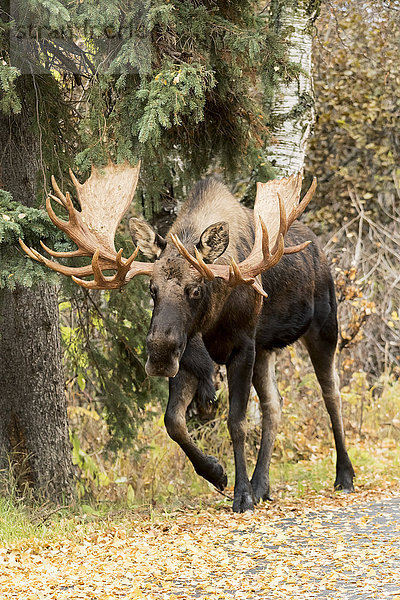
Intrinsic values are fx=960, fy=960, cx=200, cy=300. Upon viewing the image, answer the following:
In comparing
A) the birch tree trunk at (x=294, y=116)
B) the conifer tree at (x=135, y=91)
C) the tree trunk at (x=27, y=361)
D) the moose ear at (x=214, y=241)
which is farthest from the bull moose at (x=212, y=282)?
the birch tree trunk at (x=294, y=116)

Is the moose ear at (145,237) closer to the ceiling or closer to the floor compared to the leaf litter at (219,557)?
closer to the ceiling

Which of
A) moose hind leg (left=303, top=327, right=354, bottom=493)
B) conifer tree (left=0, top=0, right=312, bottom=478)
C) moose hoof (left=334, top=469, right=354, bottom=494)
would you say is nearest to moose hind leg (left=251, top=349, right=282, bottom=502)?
moose hind leg (left=303, top=327, right=354, bottom=493)

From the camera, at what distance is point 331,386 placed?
342 inches

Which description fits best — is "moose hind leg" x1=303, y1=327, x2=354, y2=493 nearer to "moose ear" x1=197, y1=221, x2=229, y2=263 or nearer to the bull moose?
A: the bull moose

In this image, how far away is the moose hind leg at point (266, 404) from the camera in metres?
7.98

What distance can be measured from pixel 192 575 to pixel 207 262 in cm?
243

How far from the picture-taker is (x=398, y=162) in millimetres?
14836

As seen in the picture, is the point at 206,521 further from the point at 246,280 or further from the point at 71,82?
the point at 71,82

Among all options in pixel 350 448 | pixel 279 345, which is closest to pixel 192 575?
pixel 279 345

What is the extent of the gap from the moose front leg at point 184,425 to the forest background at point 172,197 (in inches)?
40.8

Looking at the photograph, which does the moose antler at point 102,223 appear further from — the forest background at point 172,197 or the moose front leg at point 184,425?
the moose front leg at point 184,425

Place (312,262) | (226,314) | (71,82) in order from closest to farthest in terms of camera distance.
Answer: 1. (226,314)
2. (71,82)
3. (312,262)

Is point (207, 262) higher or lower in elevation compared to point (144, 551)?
higher

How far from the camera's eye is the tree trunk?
744 centimetres
